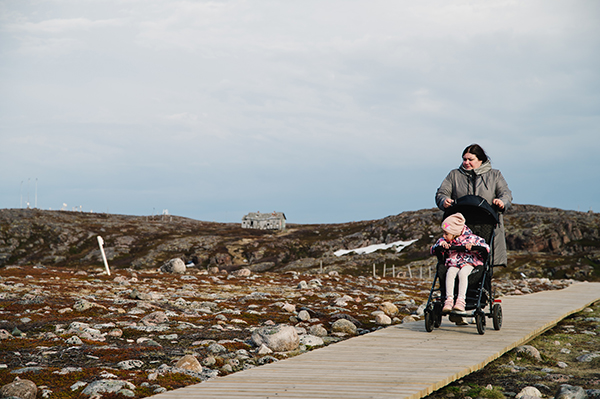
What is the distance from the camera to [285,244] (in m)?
115

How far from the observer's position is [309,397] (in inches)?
210

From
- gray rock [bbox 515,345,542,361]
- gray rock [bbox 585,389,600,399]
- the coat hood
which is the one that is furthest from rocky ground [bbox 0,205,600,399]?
the coat hood

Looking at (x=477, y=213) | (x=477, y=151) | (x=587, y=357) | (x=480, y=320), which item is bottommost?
(x=587, y=357)

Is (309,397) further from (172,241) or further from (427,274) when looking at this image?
(172,241)

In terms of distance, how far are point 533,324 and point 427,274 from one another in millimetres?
68088

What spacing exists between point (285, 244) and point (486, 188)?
4164 inches

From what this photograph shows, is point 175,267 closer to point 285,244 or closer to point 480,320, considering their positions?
point 480,320

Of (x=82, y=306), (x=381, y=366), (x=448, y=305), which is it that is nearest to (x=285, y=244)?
(x=82, y=306)

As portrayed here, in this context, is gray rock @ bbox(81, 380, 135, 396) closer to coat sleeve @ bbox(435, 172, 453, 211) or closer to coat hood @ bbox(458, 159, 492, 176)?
coat sleeve @ bbox(435, 172, 453, 211)

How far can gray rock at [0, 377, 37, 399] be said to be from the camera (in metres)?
5.47

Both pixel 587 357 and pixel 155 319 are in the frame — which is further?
pixel 155 319

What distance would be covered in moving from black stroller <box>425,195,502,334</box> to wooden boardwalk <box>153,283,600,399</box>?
1.12ft

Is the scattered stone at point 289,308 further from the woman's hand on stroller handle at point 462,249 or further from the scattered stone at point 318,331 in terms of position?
the woman's hand on stroller handle at point 462,249

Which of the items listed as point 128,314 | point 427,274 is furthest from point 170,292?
point 427,274
